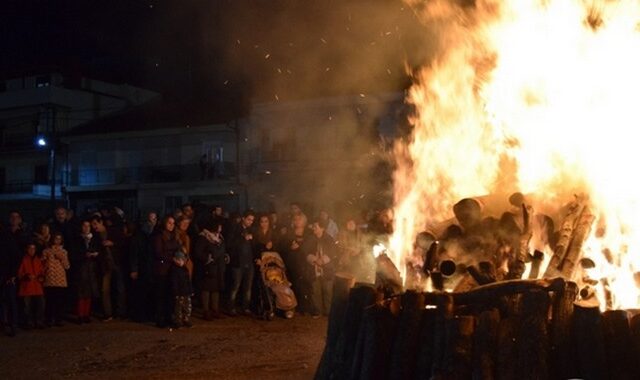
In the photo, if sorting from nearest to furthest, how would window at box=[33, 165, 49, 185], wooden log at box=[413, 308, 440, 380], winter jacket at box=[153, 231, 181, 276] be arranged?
wooden log at box=[413, 308, 440, 380] → winter jacket at box=[153, 231, 181, 276] → window at box=[33, 165, 49, 185]

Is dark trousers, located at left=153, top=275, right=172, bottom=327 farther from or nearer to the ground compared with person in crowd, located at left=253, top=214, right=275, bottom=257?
nearer to the ground

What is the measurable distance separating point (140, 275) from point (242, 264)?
1790 millimetres

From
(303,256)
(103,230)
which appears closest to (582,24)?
(303,256)

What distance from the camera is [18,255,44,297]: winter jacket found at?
11.0m

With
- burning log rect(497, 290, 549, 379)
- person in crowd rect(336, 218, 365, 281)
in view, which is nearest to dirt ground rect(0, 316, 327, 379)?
person in crowd rect(336, 218, 365, 281)

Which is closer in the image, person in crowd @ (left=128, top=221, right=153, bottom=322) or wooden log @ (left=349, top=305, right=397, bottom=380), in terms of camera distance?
wooden log @ (left=349, top=305, right=397, bottom=380)

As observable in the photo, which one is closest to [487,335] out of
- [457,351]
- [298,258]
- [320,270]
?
[457,351]

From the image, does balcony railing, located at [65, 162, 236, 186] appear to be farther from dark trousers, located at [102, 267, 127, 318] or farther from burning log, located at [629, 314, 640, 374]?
burning log, located at [629, 314, 640, 374]

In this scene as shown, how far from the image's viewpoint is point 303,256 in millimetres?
A: 12641

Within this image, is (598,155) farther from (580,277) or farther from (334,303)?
(334,303)

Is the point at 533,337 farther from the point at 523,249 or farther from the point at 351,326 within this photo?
the point at 523,249

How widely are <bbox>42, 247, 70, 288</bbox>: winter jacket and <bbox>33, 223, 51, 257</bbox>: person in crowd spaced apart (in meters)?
0.09

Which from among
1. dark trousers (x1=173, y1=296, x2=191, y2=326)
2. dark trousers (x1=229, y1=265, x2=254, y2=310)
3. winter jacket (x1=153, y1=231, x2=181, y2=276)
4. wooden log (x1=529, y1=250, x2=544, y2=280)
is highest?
winter jacket (x1=153, y1=231, x2=181, y2=276)

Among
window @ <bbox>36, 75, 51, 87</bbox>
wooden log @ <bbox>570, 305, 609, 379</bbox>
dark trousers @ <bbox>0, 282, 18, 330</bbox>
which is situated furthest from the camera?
window @ <bbox>36, 75, 51, 87</bbox>
